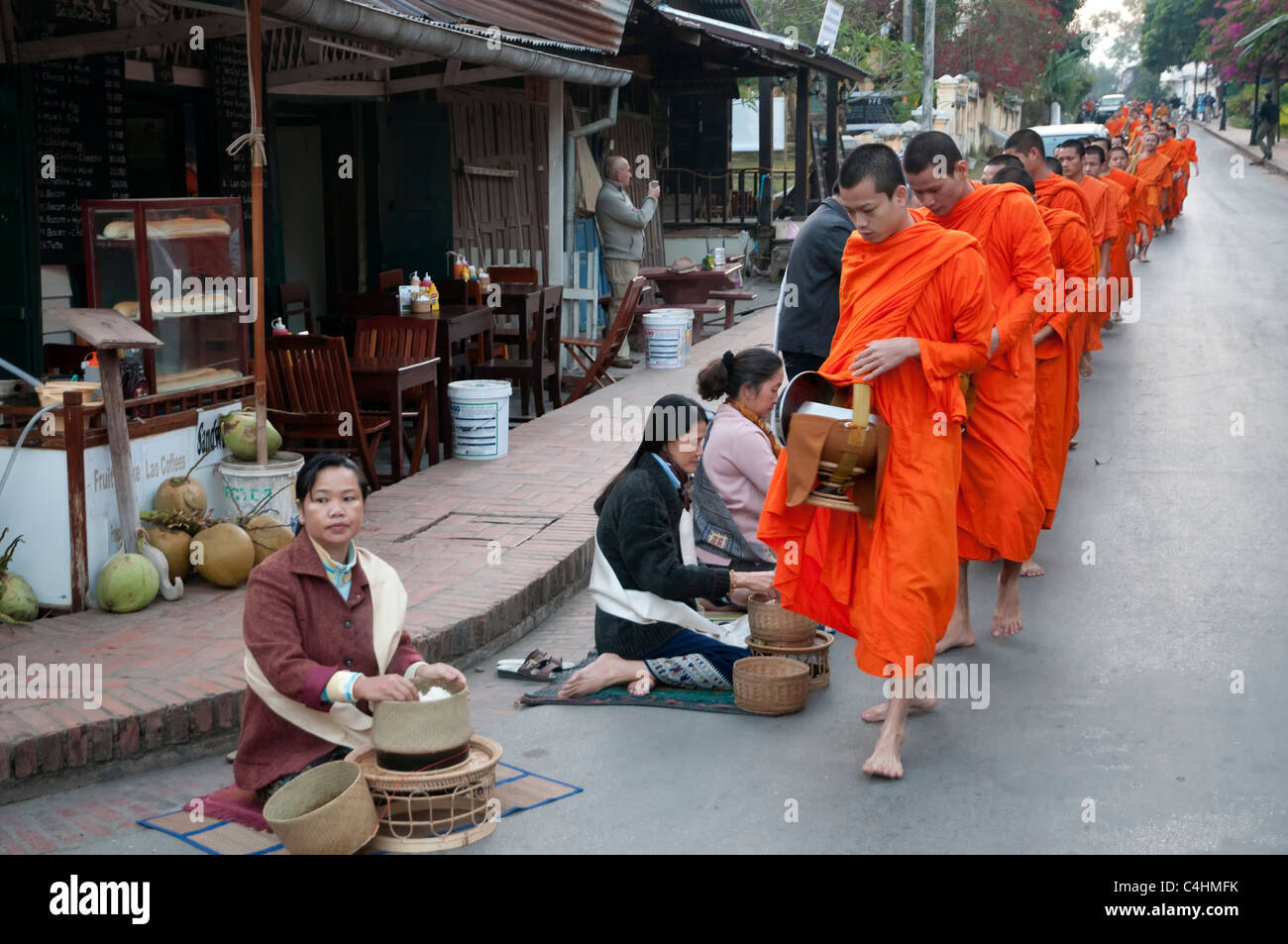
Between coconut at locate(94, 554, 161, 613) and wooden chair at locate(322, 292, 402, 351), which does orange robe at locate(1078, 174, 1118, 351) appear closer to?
wooden chair at locate(322, 292, 402, 351)

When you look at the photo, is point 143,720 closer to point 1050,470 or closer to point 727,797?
point 727,797

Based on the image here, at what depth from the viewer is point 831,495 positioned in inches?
172

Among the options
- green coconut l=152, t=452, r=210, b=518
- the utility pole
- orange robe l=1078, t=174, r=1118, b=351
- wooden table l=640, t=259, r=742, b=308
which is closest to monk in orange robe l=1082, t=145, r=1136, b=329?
orange robe l=1078, t=174, r=1118, b=351

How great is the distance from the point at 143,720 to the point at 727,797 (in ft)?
6.19

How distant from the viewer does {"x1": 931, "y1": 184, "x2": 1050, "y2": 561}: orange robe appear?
5215 millimetres

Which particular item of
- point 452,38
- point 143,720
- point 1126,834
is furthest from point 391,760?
point 452,38

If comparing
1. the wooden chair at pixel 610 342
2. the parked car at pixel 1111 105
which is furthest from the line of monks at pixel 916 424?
the parked car at pixel 1111 105

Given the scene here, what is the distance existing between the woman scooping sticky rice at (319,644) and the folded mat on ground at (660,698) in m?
1.09

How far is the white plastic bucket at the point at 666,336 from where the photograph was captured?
12148 mm

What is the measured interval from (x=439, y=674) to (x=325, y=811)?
1.63 feet

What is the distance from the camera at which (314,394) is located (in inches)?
295

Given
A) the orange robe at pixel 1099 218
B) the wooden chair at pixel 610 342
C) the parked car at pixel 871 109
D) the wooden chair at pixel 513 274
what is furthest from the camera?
the parked car at pixel 871 109

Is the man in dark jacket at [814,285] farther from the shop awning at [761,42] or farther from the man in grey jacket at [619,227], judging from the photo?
the shop awning at [761,42]

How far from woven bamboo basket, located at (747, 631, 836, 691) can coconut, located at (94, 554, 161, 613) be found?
2.41 meters
